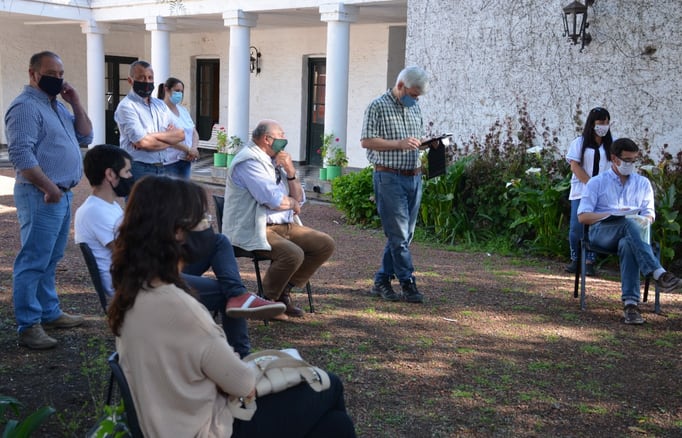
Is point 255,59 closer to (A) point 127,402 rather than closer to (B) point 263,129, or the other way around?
(B) point 263,129

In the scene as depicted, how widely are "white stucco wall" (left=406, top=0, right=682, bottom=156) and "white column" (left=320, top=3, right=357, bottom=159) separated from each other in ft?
9.62

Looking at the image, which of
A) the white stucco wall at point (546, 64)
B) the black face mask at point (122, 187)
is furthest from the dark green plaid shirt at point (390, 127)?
the white stucco wall at point (546, 64)

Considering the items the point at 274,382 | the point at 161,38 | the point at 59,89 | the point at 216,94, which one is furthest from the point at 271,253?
the point at 216,94

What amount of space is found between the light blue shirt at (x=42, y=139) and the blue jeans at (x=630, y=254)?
3.91m

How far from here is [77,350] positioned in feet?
15.2

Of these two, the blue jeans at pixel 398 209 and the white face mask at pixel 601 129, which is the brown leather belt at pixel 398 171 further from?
the white face mask at pixel 601 129

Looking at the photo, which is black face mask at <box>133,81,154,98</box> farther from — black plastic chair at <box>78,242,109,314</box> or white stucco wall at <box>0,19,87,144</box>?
white stucco wall at <box>0,19,87,144</box>

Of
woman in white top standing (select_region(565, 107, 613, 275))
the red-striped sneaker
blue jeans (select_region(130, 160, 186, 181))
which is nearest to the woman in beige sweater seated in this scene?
the red-striped sneaker

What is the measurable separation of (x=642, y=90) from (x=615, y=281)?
2359 millimetres

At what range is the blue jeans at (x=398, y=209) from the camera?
5938 millimetres

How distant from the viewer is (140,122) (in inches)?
239

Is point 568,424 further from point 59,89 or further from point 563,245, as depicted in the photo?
point 563,245

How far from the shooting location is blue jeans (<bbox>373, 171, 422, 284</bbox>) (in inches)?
234

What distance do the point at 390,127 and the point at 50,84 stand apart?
248 cm
